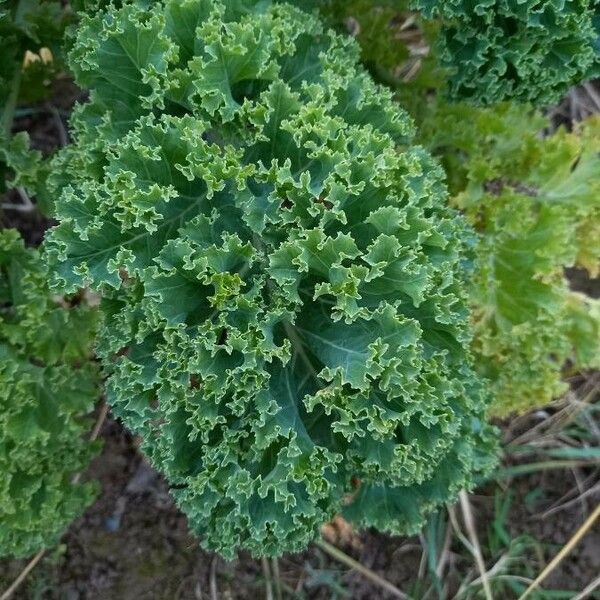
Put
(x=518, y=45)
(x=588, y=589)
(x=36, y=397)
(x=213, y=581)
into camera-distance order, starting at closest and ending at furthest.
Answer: (x=518, y=45) → (x=36, y=397) → (x=213, y=581) → (x=588, y=589)

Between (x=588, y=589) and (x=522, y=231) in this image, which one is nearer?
(x=522, y=231)

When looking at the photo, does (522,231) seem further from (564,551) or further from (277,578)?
(277,578)

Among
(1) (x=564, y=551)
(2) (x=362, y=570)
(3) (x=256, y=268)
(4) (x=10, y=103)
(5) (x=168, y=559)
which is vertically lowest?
(5) (x=168, y=559)

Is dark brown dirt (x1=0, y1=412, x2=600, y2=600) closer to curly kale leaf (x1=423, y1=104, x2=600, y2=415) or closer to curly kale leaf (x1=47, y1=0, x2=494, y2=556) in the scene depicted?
curly kale leaf (x1=423, y1=104, x2=600, y2=415)

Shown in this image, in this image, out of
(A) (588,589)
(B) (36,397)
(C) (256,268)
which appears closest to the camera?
(C) (256,268)

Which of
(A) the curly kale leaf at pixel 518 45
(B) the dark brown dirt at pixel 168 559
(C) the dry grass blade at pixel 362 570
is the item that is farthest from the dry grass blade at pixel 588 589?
(A) the curly kale leaf at pixel 518 45

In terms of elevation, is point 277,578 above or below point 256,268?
below

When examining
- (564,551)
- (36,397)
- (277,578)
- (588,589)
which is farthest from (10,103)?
(588,589)

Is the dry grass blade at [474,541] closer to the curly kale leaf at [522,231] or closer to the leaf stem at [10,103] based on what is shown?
the curly kale leaf at [522,231]
